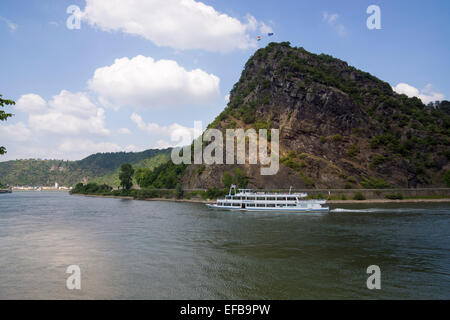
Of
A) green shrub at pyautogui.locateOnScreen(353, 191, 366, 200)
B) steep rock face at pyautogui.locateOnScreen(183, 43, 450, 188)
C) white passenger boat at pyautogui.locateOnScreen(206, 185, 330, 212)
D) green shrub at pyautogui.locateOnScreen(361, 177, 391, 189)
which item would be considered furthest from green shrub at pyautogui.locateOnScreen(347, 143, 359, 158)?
white passenger boat at pyautogui.locateOnScreen(206, 185, 330, 212)

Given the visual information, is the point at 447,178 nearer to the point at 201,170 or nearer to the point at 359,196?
the point at 359,196

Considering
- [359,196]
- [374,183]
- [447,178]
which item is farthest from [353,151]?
[447,178]

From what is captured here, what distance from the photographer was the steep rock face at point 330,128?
90000 mm

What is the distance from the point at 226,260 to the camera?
79.6ft

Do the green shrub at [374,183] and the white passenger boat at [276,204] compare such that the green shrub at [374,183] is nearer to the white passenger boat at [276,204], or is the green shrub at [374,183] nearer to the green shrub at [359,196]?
the green shrub at [359,196]

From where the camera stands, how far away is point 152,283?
1891 centimetres

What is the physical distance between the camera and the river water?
17.7 metres

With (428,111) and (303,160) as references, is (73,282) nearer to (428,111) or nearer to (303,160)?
(303,160)

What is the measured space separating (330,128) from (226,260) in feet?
297

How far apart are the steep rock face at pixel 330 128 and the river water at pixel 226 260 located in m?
50.4

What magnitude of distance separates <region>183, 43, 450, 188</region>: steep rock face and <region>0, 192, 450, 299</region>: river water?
165 feet

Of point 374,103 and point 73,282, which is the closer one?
point 73,282

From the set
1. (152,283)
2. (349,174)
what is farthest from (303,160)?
(152,283)
